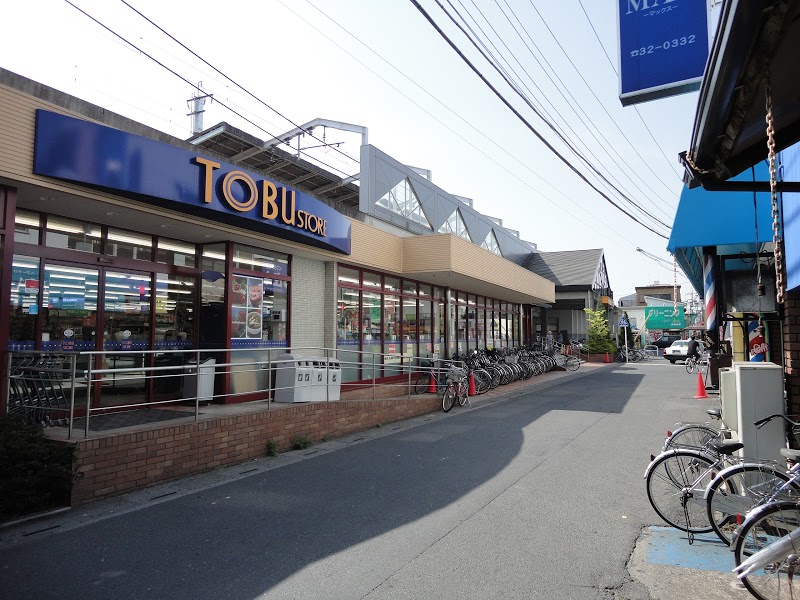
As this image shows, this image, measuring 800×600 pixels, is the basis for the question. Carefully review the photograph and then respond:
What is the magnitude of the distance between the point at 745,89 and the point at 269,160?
16203 mm

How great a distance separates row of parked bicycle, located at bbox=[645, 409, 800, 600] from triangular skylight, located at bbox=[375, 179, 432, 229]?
37.1ft

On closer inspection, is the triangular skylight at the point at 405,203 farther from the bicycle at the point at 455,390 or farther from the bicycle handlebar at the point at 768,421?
the bicycle handlebar at the point at 768,421

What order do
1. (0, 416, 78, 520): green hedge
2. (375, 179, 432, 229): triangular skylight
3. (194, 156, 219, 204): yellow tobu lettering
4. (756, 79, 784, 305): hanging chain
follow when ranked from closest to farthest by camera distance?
(756, 79, 784, 305): hanging chain, (0, 416, 78, 520): green hedge, (194, 156, 219, 204): yellow tobu lettering, (375, 179, 432, 229): triangular skylight

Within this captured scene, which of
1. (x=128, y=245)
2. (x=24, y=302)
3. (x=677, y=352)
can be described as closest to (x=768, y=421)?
(x=24, y=302)

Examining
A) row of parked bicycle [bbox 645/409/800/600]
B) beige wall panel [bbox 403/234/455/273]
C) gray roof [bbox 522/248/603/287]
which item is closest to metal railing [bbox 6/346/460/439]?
beige wall panel [bbox 403/234/455/273]

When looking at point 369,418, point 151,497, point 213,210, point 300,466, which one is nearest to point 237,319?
point 213,210

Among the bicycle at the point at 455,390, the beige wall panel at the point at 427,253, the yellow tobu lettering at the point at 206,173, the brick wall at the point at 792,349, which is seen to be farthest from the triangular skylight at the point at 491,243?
the brick wall at the point at 792,349

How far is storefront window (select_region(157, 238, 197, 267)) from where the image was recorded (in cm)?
945

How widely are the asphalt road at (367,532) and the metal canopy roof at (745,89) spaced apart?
3.19 metres

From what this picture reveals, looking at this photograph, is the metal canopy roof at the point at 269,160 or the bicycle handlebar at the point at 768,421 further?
the metal canopy roof at the point at 269,160

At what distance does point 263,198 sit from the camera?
957 cm

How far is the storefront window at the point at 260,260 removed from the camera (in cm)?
1034

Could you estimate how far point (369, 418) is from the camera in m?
10.2

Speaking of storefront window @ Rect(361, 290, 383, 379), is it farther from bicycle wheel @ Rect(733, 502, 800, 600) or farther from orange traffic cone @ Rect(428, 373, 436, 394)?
bicycle wheel @ Rect(733, 502, 800, 600)
